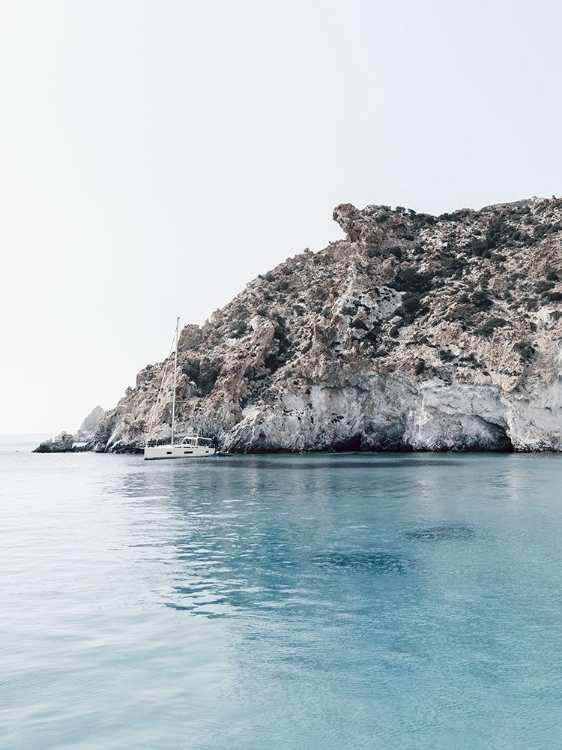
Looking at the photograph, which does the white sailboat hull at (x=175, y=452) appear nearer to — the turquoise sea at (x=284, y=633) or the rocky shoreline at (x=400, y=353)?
the rocky shoreline at (x=400, y=353)

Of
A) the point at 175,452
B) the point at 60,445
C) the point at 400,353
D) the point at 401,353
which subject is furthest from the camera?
the point at 60,445

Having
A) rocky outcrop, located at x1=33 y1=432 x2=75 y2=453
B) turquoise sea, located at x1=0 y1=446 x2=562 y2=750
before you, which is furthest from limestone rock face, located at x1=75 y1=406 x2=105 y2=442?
turquoise sea, located at x1=0 y1=446 x2=562 y2=750

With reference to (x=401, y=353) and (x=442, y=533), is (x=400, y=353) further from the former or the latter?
(x=442, y=533)

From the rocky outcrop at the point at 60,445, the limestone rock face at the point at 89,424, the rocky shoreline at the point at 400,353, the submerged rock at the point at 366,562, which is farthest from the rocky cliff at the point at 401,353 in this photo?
the limestone rock face at the point at 89,424

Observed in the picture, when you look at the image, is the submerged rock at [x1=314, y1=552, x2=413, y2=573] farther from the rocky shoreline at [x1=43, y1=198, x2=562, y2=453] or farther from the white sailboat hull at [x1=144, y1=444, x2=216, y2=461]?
the white sailboat hull at [x1=144, y1=444, x2=216, y2=461]

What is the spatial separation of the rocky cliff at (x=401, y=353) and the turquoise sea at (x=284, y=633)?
136 ft

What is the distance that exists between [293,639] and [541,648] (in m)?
3.47

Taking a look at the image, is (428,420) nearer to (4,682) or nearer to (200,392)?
(200,392)

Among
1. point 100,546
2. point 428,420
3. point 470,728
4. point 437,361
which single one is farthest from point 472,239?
point 470,728

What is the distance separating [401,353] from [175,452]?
27180 millimetres

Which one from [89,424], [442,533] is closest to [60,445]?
[89,424]

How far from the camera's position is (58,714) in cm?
662

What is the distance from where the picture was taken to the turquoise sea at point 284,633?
6371 millimetres

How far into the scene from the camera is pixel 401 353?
224ft
